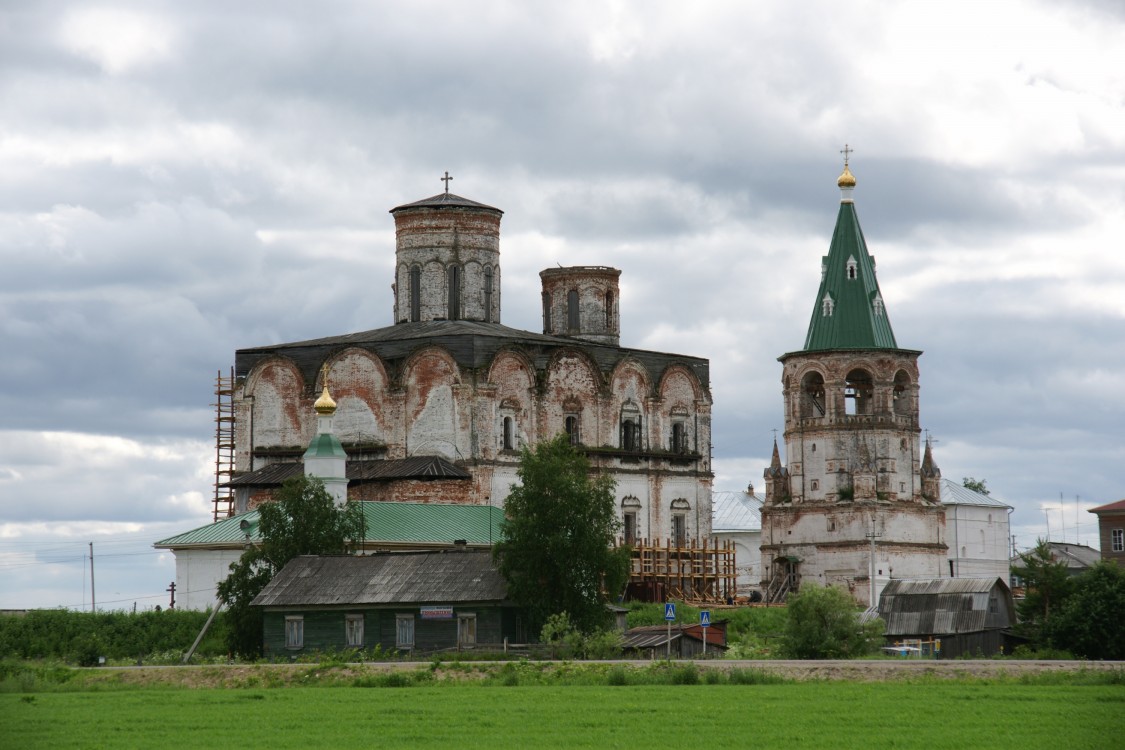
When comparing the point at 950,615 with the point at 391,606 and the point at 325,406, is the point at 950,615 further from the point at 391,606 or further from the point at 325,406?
the point at 325,406

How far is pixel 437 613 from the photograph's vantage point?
155 feet

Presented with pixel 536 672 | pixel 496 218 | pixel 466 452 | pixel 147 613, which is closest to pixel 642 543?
pixel 466 452

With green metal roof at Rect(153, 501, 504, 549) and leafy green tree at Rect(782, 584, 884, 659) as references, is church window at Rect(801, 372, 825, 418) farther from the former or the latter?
leafy green tree at Rect(782, 584, 884, 659)

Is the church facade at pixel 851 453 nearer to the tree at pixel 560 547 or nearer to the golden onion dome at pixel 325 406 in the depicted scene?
the golden onion dome at pixel 325 406

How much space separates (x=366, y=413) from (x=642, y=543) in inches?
381

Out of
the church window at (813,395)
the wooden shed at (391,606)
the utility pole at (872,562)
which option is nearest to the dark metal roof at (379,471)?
the wooden shed at (391,606)

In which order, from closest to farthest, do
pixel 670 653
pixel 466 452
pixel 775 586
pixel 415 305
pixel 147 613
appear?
pixel 670 653, pixel 147 613, pixel 466 452, pixel 415 305, pixel 775 586

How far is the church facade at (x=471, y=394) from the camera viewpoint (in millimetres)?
61969

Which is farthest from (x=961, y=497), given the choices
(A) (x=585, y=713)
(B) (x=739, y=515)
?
(A) (x=585, y=713)

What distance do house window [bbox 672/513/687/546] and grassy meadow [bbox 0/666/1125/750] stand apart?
2750 centimetres

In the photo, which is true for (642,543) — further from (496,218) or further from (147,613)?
(147,613)

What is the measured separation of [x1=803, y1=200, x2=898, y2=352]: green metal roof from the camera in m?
73.5

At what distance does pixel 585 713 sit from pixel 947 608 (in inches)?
872

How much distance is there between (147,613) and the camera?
182 ft
